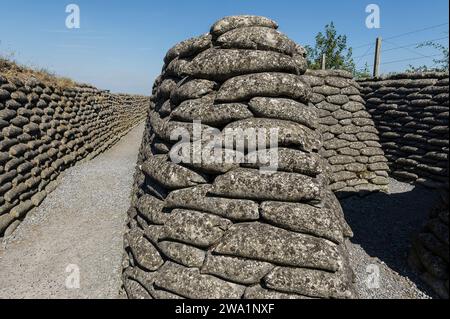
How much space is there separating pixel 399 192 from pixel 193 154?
9.69 metres

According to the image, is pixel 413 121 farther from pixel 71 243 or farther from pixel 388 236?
pixel 71 243

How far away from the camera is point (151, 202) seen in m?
6.35

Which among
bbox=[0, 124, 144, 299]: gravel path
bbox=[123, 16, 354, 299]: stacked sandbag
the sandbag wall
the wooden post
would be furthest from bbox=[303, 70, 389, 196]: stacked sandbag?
the sandbag wall

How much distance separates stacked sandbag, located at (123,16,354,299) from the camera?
4.73 meters

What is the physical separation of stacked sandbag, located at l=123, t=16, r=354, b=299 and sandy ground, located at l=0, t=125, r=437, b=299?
126cm

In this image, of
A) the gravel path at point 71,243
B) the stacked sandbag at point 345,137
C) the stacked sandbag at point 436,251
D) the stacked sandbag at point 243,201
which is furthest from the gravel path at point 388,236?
the gravel path at point 71,243

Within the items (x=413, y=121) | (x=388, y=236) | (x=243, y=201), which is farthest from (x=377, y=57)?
(x=243, y=201)

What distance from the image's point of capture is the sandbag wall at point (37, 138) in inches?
345

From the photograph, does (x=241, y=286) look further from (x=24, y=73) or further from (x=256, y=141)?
(x=24, y=73)

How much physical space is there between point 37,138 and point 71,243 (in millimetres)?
4690

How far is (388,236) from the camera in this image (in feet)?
27.0

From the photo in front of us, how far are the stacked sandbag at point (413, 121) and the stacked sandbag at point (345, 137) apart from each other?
3.37 feet

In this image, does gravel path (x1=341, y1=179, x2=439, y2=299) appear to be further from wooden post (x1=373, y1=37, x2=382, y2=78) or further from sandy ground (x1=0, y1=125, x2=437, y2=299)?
wooden post (x1=373, y1=37, x2=382, y2=78)
